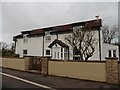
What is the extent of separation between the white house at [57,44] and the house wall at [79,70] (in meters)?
12.8

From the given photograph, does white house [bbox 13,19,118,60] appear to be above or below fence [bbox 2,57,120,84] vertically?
above

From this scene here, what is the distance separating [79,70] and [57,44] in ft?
56.9

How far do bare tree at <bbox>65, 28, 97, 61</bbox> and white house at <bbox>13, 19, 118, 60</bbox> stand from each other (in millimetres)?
1043

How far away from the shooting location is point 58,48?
Answer: 3075 cm

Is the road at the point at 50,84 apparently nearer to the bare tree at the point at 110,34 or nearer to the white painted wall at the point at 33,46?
the white painted wall at the point at 33,46

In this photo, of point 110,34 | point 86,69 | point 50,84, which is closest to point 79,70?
point 86,69

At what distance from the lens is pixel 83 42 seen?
84.4ft

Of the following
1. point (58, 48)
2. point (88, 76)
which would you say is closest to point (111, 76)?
point (88, 76)

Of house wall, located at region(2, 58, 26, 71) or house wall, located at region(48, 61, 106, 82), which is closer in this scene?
house wall, located at region(48, 61, 106, 82)

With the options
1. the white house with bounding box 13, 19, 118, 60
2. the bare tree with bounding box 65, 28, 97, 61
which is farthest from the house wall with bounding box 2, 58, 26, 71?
the white house with bounding box 13, 19, 118, 60

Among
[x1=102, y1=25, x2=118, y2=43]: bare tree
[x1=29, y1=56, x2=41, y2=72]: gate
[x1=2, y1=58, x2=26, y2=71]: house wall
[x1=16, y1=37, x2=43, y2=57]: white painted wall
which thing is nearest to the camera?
[x1=29, y1=56, x2=41, y2=72]: gate

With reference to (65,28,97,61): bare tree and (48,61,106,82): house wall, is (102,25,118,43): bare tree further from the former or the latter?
(48,61,106,82): house wall

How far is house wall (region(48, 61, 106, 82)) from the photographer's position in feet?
40.8

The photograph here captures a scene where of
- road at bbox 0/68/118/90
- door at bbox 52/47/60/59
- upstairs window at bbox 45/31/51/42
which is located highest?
upstairs window at bbox 45/31/51/42
